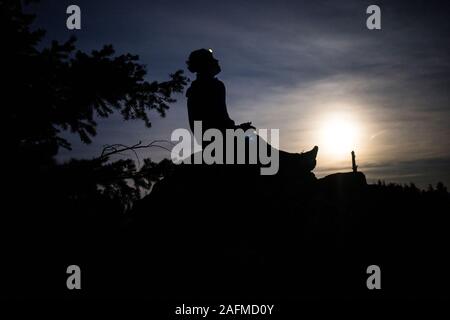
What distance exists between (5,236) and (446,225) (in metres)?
7.58

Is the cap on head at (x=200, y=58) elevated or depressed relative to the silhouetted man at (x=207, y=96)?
elevated

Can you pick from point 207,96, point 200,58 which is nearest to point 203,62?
point 200,58

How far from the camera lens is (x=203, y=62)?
597 cm

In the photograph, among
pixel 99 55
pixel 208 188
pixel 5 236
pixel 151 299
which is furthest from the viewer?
pixel 208 188

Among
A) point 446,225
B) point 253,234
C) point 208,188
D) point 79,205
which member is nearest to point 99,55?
point 79,205

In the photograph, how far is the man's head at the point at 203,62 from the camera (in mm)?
5953

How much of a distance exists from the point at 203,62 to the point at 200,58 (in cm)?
9

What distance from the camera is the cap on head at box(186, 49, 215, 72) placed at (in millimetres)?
5945

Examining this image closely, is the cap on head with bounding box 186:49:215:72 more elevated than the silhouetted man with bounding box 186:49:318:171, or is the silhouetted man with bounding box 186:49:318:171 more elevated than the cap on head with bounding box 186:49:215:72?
the cap on head with bounding box 186:49:215:72

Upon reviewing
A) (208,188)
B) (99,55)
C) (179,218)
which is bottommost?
(179,218)

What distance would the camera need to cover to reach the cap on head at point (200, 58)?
595 centimetres

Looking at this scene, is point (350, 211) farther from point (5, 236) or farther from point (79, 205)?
point (5, 236)

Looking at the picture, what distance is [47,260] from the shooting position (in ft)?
14.1

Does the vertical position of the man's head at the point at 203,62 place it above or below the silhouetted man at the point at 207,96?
above
